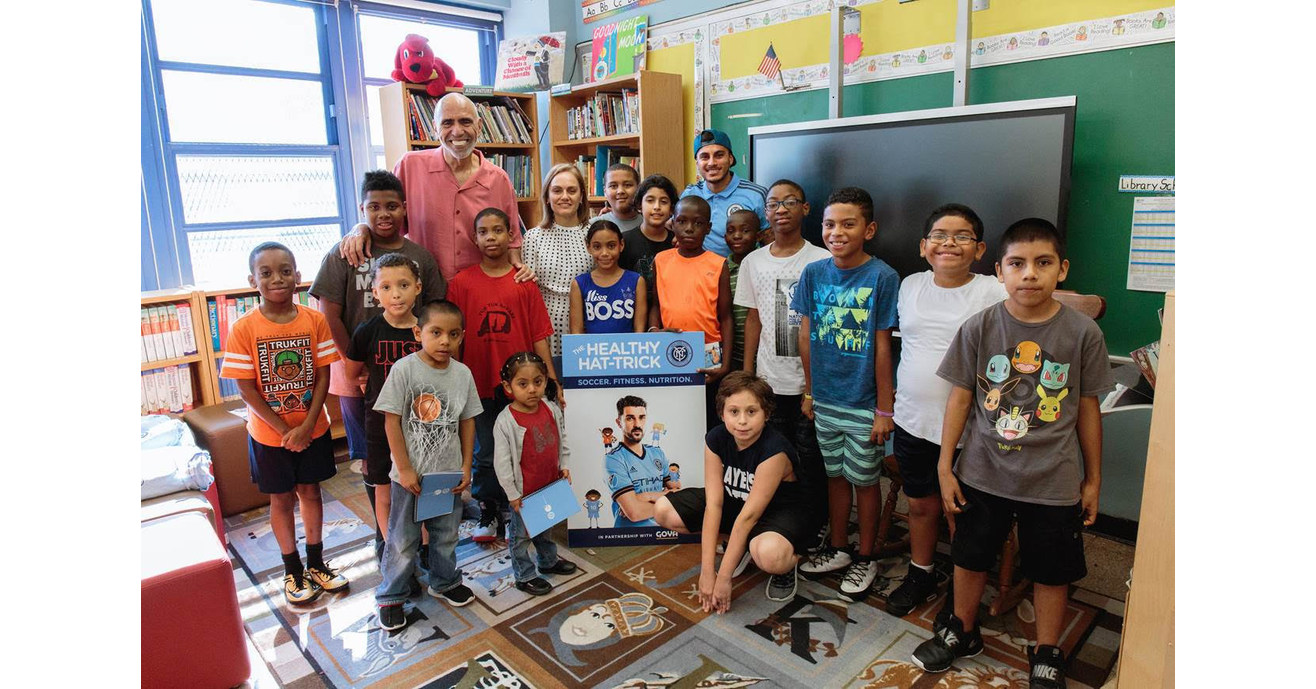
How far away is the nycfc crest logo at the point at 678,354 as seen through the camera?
2.56 meters

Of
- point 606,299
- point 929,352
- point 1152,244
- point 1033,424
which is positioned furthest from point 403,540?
point 1152,244

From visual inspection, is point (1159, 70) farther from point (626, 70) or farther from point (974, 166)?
point (626, 70)

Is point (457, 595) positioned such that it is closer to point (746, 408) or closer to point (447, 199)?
point (746, 408)

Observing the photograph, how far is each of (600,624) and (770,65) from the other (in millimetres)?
2814

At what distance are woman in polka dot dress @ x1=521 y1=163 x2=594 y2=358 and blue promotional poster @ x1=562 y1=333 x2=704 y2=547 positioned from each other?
0.22 m

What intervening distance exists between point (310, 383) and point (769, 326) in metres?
1.54

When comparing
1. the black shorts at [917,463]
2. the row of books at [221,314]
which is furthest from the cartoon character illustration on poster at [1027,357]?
the row of books at [221,314]

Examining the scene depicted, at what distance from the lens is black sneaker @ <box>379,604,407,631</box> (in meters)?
2.17

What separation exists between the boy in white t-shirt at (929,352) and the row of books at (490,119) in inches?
124

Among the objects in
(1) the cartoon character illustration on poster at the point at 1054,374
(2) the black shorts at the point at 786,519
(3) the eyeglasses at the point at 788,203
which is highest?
(3) the eyeglasses at the point at 788,203

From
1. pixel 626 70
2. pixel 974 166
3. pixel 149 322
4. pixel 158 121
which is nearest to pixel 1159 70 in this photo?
pixel 974 166

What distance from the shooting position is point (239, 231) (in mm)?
4191

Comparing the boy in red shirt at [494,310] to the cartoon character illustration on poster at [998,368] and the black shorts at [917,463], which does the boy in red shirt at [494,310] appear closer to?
the black shorts at [917,463]

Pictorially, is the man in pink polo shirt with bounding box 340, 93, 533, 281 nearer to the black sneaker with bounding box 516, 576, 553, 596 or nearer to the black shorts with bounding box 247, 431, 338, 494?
the black shorts with bounding box 247, 431, 338, 494
